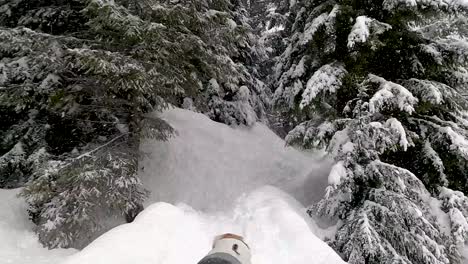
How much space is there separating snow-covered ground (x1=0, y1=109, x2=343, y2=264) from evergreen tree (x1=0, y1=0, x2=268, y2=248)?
755mm

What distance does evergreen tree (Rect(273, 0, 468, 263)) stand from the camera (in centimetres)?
674

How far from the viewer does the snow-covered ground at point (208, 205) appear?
518 centimetres

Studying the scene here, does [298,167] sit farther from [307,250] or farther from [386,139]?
[307,250]

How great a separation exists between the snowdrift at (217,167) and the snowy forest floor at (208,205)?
0.08 feet

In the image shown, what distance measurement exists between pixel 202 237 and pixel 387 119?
3969 millimetres

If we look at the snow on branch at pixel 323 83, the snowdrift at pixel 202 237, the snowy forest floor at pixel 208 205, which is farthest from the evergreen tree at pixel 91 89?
the snow on branch at pixel 323 83

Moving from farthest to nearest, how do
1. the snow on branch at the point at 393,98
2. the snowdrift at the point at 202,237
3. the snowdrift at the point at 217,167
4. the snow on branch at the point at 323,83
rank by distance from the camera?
1. the snowdrift at the point at 217,167
2. the snow on branch at the point at 323,83
3. the snow on branch at the point at 393,98
4. the snowdrift at the point at 202,237

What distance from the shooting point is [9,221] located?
7.41 metres

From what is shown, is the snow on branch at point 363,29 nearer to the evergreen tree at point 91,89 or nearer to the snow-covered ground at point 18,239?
the evergreen tree at point 91,89

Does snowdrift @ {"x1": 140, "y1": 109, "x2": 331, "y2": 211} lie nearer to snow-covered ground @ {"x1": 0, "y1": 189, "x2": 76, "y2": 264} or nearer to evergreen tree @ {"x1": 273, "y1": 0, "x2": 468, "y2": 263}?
evergreen tree @ {"x1": 273, "y1": 0, "x2": 468, "y2": 263}

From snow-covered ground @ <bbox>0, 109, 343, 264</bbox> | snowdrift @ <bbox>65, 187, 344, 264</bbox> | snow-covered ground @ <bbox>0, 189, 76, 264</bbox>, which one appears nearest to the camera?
snowdrift @ <bbox>65, 187, 344, 264</bbox>

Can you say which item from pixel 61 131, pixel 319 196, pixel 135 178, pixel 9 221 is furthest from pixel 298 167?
pixel 9 221

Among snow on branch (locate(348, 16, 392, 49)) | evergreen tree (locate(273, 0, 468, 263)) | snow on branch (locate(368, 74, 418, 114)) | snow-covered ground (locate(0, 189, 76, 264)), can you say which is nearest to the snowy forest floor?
snow-covered ground (locate(0, 189, 76, 264))

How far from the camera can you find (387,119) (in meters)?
7.39
